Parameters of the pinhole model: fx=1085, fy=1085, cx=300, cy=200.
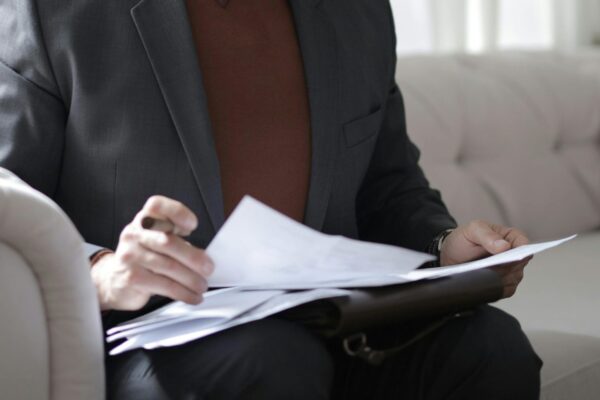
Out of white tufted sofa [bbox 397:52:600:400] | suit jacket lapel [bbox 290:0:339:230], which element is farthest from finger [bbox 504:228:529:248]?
white tufted sofa [bbox 397:52:600:400]

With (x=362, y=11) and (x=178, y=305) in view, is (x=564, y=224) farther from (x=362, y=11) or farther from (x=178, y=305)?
(x=178, y=305)

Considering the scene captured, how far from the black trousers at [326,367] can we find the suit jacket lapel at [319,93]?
0.21 m

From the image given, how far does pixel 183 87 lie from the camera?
122 centimetres

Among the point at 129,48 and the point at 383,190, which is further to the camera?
the point at 383,190

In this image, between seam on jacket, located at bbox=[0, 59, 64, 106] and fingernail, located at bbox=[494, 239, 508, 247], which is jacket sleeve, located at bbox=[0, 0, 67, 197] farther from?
fingernail, located at bbox=[494, 239, 508, 247]

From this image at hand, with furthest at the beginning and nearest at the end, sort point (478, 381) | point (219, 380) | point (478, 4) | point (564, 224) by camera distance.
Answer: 1. point (478, 4)
2. point (564, 224)
3. point (478, 381)
4. point (219, 380)

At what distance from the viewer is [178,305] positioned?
42.4 inches

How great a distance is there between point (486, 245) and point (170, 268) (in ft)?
1.38

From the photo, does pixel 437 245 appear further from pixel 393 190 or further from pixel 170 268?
pixel 170 268

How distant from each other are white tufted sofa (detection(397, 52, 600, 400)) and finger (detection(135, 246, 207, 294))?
951 mm

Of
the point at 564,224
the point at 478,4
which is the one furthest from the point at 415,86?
the point at 478,4

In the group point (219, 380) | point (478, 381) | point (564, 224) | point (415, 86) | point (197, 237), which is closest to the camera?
point (219, 380)

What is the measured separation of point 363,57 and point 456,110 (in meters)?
0.77

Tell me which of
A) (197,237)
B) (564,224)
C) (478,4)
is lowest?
(564,224)
